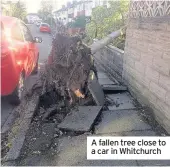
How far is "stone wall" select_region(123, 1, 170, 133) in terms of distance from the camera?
444 cm

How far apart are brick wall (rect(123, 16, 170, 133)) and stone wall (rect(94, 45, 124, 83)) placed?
1.04 m


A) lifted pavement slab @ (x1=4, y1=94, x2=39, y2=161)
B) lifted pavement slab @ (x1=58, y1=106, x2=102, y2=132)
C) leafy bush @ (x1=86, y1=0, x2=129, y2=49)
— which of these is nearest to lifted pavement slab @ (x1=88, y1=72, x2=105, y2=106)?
lifted pavement slab @ (x1=58, y1=106, x2=102, y2=132)

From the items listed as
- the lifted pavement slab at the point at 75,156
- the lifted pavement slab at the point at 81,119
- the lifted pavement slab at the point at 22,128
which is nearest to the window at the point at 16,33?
the lifted pavement slab at the point at 22,128

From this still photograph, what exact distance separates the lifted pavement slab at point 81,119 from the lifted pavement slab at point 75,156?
0.88 ft

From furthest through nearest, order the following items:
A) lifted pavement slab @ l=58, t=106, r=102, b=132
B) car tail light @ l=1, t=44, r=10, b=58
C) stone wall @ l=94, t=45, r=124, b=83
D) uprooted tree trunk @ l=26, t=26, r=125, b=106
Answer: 1. stone wall @ l=94, t=45, r=124, b=83
2. uprooted tree trunk @ l=26, t=26, r=125, b=106
3. car tail light @ l=1, t=44, r=10, b=58
4. lifted pavement slab @ l=58, t=106, r=102, b=132

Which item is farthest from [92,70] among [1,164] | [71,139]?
[1,164]

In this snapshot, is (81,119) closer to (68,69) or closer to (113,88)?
(68,69)

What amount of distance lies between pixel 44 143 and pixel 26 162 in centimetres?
53

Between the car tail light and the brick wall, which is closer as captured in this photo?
the brick wall

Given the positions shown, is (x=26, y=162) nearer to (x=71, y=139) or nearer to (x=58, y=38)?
(x=71, y=139)

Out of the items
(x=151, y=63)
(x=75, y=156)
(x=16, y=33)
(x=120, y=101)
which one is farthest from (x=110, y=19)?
(x=75, y=156)

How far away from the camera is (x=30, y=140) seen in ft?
14.1

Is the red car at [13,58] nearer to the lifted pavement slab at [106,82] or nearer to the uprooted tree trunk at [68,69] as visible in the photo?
the uprooted tree trunk at [68,69]

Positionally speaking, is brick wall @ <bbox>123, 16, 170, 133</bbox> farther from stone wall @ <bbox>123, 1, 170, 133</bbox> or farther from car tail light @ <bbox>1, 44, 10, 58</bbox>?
car tail light @ <bbox>1, 44, 10, 58</bbox>
